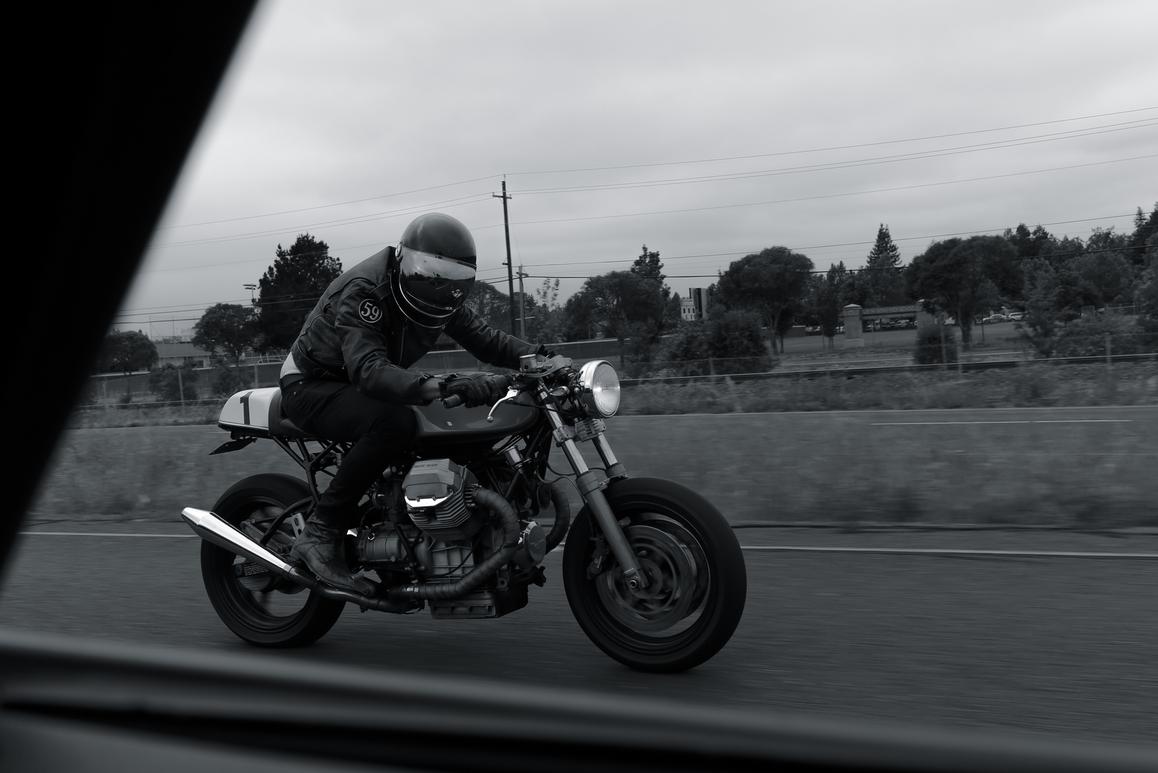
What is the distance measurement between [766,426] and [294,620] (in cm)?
1149

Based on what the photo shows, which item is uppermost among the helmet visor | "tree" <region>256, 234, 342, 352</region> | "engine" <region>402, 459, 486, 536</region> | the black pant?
"tree" <region>256, 234, 342, 352</region>

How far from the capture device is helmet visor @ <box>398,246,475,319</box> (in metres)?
4.62

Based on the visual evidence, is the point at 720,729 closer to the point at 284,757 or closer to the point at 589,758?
the point at 589,758

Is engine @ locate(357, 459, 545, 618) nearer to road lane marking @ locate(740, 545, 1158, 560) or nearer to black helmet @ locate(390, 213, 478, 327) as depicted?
black helmet @ locate(390, 213, 478, 327)

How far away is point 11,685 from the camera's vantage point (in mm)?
1891

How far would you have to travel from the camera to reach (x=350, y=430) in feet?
15.3

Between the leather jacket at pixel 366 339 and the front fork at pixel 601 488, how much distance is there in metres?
0.57

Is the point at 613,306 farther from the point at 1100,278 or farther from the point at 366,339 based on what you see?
the point at 366,339

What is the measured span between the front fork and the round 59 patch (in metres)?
0.74

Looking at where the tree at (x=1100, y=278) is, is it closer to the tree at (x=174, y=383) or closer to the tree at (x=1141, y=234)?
the tree at (x=1141, y=234)

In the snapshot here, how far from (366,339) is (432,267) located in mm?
385

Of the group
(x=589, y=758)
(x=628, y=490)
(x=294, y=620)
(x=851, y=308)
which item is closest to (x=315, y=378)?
(x=294, y=620)

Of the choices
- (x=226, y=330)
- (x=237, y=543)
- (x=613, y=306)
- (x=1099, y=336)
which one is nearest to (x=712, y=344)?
(x=613, y=306)

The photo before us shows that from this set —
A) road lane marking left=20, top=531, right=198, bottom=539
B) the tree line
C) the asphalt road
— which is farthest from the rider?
the tree line
